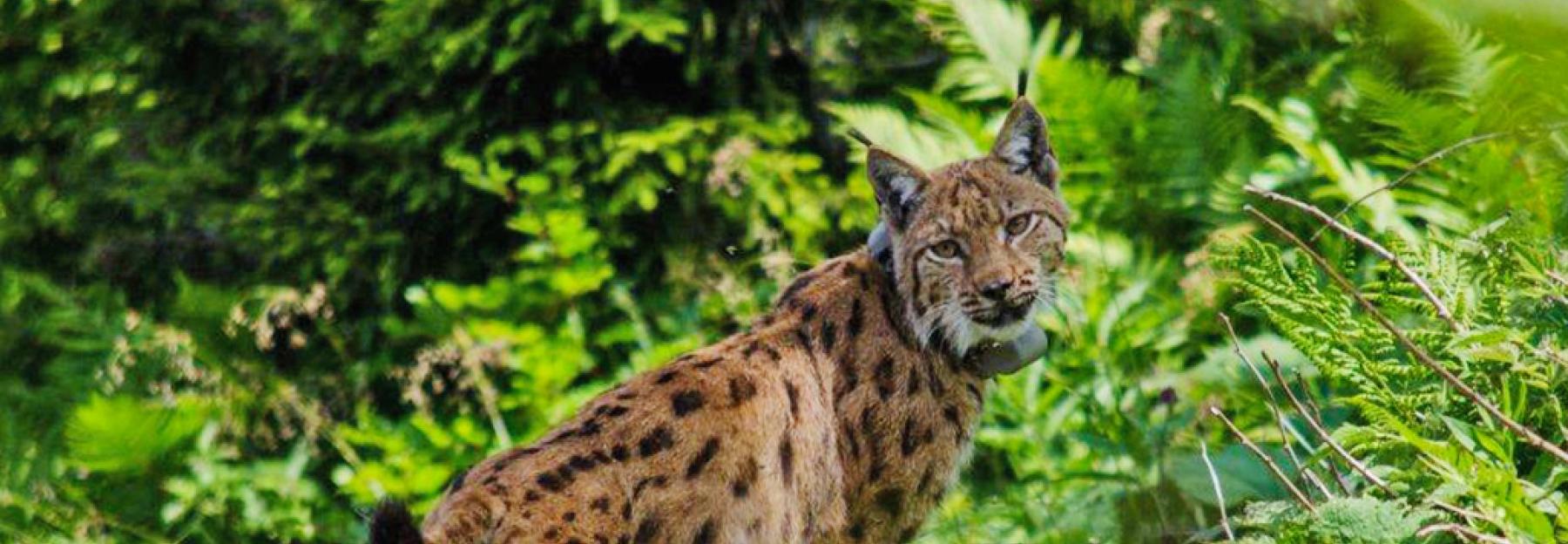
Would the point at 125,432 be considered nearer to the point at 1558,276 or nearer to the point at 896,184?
the point at 896,184

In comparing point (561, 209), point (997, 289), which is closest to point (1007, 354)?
point (997, 289)

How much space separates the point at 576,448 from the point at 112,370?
3.72m

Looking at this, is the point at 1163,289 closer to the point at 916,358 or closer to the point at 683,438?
the point at 916,358

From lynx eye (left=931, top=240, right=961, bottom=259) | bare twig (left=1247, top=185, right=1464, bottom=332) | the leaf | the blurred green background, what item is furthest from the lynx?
the leaf

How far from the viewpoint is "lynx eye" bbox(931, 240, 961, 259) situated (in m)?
4.19

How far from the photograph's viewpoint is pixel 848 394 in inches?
162

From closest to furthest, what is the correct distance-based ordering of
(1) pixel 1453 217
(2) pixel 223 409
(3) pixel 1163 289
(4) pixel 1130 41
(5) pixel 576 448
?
1. (5) pixel 576 448
2. (1) pixel 1453 217
3. (3) pixel 1163 289
4. (2) pixel 223 409
5. (4) pixel 1130 41

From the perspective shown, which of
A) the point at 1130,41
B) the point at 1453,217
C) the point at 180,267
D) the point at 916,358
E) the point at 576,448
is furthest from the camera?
the point at 180,267

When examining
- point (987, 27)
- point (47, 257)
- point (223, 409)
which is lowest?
point (47, 257)

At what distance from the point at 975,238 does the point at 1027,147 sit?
33 cm

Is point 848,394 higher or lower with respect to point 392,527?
lower

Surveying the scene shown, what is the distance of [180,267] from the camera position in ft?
24.5

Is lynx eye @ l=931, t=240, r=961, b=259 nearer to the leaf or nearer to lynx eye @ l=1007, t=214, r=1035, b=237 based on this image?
lynx eye @ l=1007, t=214, r=1035, b=237

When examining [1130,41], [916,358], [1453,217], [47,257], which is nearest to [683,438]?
[916,358]
